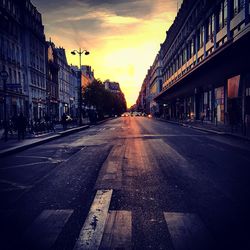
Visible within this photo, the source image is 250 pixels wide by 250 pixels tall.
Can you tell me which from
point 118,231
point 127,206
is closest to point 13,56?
point 127,206

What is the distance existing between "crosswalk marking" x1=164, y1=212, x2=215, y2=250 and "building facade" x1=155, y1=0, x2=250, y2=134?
12.8 m

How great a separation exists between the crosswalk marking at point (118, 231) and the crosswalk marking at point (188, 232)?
0.56 metres

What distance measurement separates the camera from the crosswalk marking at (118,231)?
3777 mm

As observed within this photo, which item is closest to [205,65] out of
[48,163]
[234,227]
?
[48,163]

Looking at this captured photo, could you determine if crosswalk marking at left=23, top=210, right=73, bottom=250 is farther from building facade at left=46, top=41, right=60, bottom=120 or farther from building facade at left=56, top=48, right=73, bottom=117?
building facade at left=56, top=48, right=73, bottom=117

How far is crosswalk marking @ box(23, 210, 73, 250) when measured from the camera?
152 inches

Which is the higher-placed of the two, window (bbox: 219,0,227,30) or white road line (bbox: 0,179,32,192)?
window (bbox: 219,0,227,30)

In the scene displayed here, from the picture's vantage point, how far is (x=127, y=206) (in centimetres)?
538

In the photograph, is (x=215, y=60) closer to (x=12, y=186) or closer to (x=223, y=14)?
(x=223, y=14)

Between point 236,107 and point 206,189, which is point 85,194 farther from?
point 236,107

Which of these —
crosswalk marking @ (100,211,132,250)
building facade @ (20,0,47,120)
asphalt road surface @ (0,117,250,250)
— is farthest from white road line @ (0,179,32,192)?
building facade @ (20,0,47,120)

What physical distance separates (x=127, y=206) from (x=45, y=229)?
1.54m

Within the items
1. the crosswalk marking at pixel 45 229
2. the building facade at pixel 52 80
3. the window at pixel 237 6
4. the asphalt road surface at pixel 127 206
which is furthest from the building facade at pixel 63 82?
the crosswalk marking at pixel 45 229

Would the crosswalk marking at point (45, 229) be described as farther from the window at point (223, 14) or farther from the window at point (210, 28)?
the window at point (210, 28)
